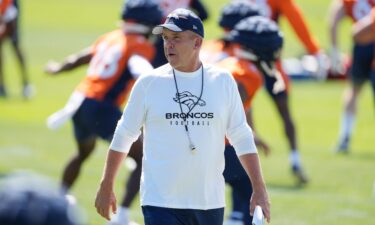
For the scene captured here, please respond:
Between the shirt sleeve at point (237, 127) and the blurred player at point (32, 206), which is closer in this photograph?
the blurred player at point (32, 206)

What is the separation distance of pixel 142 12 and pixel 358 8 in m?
4.16

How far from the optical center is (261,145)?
23.5 feet

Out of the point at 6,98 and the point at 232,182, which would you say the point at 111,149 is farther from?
the point at 6,98

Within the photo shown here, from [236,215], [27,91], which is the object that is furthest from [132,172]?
[27,91]

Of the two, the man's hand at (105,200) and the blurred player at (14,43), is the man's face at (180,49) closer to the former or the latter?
the man's hand at (105,200)

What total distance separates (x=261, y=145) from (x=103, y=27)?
821 inches

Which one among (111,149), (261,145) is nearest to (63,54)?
(261,145)

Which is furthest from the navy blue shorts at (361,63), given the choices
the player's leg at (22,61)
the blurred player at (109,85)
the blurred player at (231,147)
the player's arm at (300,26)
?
the player's leg at (22,61)

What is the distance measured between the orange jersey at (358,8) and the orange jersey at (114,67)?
428cm

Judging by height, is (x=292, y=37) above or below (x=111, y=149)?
below

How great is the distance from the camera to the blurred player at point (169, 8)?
1020 cm

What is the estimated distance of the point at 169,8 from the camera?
1055 centimetres

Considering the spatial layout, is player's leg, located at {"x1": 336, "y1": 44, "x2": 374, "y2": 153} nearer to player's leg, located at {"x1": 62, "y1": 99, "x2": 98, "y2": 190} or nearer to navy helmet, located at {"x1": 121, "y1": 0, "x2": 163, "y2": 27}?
navy helmet, located at {"x1": 121, "y1": 0, "x2": 163, "y2": 27}

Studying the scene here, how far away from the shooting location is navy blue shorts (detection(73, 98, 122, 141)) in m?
8.05
